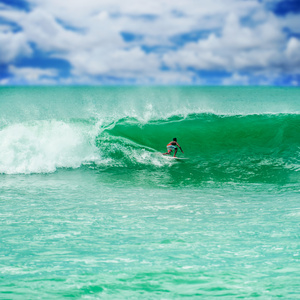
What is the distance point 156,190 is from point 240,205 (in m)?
2.55

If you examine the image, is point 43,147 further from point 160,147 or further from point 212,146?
point 212,146

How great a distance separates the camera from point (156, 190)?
401 inches

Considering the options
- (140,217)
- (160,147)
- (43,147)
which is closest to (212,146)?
(160,147)

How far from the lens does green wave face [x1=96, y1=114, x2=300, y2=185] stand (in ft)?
42.4

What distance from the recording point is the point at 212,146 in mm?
17188

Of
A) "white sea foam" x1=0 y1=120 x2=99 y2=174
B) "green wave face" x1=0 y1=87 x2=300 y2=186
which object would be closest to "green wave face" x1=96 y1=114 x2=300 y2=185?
"green wave face" x1=0 y1=87 x2=300 y2=186

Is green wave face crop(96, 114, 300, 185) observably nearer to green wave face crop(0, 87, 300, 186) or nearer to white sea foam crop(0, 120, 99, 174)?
green wave face crop(0, 87, 300, 186)

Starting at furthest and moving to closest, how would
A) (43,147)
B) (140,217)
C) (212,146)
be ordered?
(212,146)
(43,147)
(140,217)

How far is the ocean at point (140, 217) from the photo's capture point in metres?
4.92

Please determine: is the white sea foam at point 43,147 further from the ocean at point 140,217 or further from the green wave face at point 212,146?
the green wave face at point 212,146

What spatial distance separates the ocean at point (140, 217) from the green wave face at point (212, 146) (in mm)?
83

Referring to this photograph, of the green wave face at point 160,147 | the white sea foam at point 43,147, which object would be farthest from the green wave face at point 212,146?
the white sea foam at point 43,147

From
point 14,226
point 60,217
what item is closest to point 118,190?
point 60,217

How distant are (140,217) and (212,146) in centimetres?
1028
